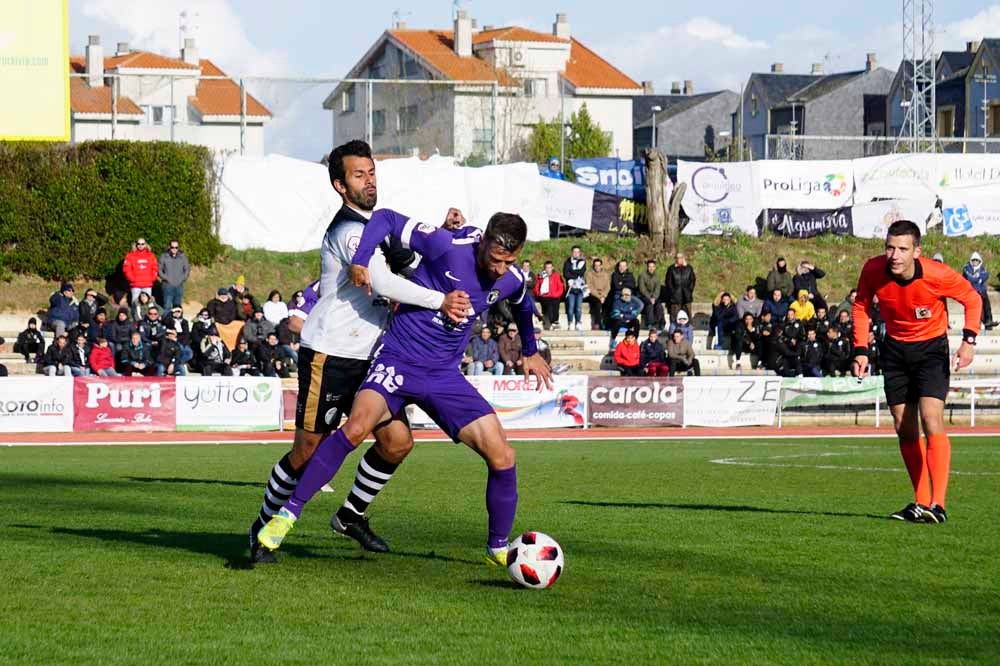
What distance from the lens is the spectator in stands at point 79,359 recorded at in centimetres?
2706

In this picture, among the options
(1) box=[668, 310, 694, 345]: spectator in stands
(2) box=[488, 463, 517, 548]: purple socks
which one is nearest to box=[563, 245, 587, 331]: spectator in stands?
(1) box=[668, 310, 694, 345]: spectator in stands

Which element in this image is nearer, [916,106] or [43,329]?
[43,329]

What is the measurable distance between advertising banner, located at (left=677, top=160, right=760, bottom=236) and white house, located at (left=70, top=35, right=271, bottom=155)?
35.5ft

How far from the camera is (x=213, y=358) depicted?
27875 millimetres

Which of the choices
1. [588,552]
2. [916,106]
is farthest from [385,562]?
[916,106]

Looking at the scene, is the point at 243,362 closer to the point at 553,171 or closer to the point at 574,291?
the point at 574,291

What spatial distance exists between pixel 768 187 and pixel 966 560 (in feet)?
102

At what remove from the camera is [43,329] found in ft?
102

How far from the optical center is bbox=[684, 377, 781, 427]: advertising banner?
27.6m

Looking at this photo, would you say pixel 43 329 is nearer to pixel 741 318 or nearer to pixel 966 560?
pixel 741 318

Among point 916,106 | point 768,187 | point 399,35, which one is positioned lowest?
point 768,187

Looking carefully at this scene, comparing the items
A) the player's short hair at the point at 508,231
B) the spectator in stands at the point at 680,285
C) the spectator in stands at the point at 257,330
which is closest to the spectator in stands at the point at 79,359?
the spectator in stands at the point at 257,330

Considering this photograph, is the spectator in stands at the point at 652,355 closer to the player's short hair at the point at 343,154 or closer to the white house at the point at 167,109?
Result: the white house at the point at 167,109

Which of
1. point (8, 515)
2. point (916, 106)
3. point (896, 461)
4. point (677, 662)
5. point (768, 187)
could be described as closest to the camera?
point (677, 662)
